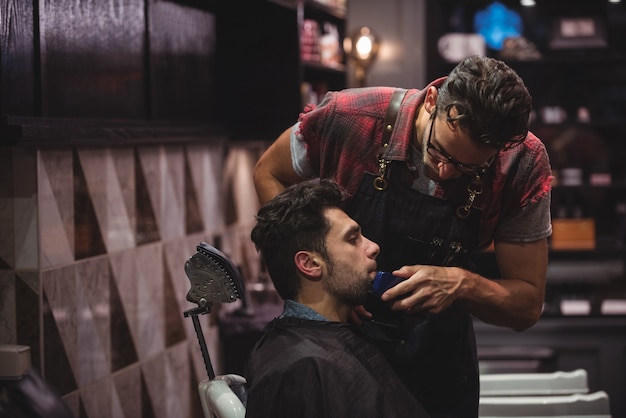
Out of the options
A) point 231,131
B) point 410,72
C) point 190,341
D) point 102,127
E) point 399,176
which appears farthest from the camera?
point 410,72

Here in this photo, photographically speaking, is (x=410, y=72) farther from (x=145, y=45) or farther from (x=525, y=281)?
(x=525, y=281)

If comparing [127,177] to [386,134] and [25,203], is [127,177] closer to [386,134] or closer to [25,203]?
[25,203]

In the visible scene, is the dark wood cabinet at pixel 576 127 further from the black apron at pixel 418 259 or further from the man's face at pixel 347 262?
the man's face at pixel 347 262

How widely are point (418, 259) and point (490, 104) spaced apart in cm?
50

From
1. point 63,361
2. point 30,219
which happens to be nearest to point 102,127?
point 30,219

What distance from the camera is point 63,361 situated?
2754mm

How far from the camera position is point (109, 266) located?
10.0ft

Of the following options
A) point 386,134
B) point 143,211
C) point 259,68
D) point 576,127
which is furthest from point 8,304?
point 576,127

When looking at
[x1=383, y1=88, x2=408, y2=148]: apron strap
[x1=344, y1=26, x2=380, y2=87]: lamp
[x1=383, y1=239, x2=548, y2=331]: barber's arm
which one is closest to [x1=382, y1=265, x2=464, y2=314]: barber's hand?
[x1=383, y1=239, x2=548, y2=331]: barber's arm

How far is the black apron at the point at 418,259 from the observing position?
7.04 ft

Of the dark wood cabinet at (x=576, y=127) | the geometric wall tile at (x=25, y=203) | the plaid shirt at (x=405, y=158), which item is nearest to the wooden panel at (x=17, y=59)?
the geometric wall tile at (x=25, y=203)

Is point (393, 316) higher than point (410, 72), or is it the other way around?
point (410, 72)

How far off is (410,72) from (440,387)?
3.71 m

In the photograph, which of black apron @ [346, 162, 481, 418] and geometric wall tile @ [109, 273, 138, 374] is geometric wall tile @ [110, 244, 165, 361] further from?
black apron @ [346, 162, 481, 418]
